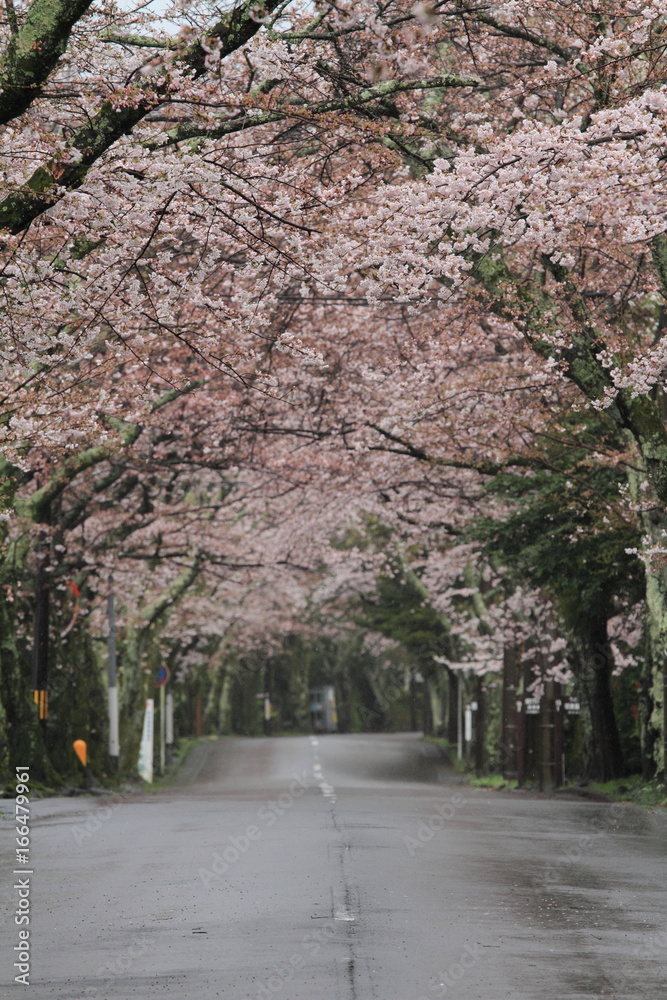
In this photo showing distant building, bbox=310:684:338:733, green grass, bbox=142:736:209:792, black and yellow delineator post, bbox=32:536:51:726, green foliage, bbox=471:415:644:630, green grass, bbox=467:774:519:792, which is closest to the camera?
green foliage, bbox=471:415:644:630

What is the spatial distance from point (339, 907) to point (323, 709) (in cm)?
7741

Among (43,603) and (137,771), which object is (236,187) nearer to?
(43,603)

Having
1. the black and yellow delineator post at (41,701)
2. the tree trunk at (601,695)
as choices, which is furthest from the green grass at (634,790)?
the black and yellow delineator post at (41,701)

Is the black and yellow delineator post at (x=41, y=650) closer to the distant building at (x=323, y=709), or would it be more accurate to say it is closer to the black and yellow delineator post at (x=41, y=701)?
the black and yellow delineator post at (x=41, y=701)

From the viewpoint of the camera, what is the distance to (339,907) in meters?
9.20

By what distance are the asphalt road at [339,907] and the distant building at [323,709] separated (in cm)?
6677

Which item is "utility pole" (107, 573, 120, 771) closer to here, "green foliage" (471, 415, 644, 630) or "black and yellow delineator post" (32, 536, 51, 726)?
"black and yellow delineator post" (32, 536, 51, 726)

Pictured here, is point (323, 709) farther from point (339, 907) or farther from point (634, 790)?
point (339, 907)

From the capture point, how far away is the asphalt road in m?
6.99

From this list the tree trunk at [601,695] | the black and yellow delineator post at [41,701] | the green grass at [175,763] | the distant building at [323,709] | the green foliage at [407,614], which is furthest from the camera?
the distant building at [323,709]

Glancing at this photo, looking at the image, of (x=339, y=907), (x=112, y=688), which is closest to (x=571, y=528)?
(x=112, y=688)

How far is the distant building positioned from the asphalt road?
219ft

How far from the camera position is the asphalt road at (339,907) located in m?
6.99

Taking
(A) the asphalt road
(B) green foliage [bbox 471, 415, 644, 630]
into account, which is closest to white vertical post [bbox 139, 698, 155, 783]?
(B) green foliage [bbox 471, 415, 644, 630]
